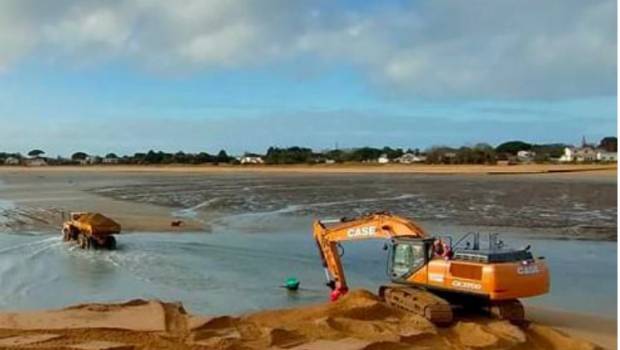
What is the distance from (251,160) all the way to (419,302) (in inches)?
5837

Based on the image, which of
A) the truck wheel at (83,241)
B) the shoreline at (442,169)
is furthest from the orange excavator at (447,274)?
the shoreline at (442,169)

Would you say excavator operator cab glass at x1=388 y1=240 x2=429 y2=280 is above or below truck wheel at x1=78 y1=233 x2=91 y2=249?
above

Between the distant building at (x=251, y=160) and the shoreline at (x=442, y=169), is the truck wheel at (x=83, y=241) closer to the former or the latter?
the shoreline at (x=442, y=169)

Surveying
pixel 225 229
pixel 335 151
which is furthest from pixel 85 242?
pixel 335 151

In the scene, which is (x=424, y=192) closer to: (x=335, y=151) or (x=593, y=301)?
(x=593, y=301)

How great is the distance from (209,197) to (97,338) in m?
42.9

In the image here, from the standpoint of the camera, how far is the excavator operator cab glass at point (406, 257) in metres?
14.9

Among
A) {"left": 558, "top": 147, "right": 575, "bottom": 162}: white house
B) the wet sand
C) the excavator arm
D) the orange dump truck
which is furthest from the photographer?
{"left": 558, "top": 147, "right": 575, "bottom": 162}: white house

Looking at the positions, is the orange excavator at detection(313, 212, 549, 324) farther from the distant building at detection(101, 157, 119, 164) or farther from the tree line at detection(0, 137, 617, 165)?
the distant building at detection(101, 157, 119, 164)

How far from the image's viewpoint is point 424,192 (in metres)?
56.5

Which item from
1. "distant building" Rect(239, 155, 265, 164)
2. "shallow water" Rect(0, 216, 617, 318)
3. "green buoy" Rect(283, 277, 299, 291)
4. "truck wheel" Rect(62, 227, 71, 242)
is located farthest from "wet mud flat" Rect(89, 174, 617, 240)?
"distant building" Rect(239, 155, 265, 164)

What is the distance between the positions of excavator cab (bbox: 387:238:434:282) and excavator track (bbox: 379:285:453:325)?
0.87 ft

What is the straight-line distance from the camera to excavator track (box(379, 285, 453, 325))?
1355cm

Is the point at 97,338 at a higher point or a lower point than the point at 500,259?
lower
